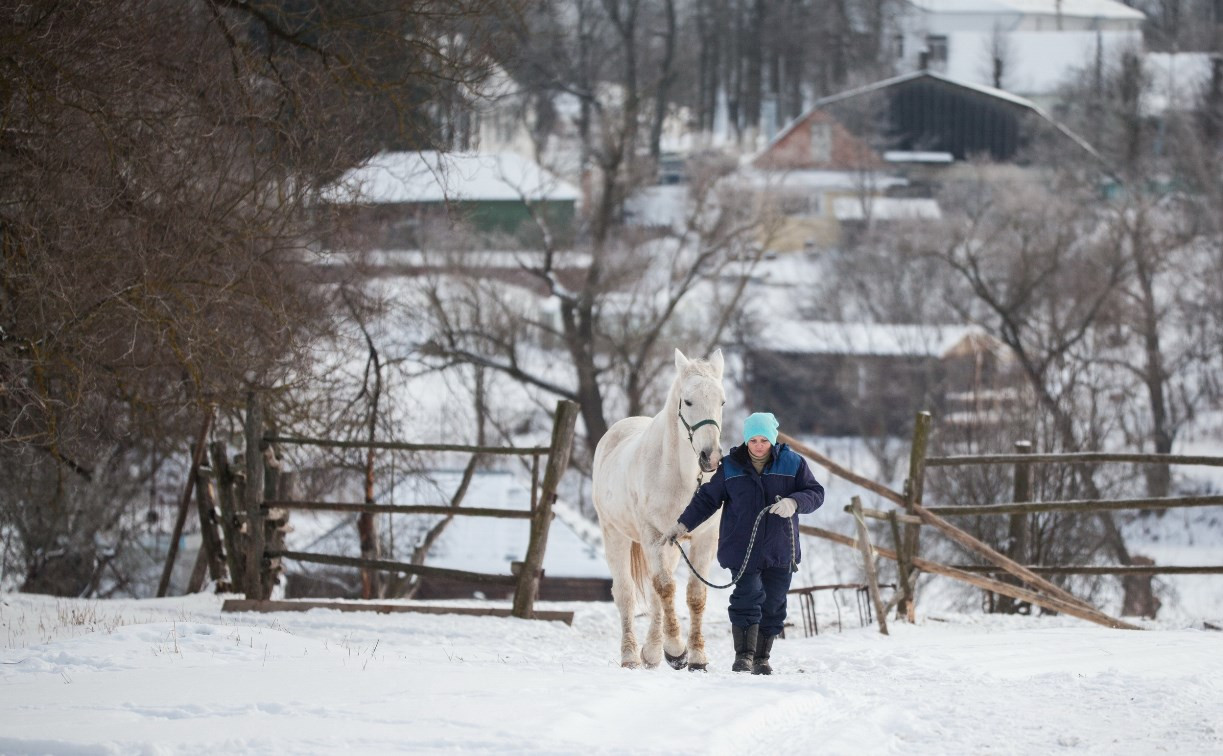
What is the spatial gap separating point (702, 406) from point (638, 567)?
2139 mm

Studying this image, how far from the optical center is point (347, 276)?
53.2 feet

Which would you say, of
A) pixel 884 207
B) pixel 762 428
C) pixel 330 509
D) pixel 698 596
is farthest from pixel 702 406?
pixel 884 207

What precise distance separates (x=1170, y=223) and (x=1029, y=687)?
36533 millimetres

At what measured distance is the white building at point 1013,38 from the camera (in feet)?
248

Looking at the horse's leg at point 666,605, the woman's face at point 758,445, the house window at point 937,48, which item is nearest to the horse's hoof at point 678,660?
the horse's leg at point 666,605

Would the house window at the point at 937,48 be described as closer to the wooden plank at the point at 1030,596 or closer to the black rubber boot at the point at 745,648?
the wooden plank at the point at 1030,596

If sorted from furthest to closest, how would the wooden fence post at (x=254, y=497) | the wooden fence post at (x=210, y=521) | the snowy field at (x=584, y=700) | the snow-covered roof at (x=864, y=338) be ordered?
the snow-covered roof at (x=864, y=338), the wooden fence post at (x=210, y=521), the wooden fence post at (x=254, y=497), the snowy field at (x=584, y=700)

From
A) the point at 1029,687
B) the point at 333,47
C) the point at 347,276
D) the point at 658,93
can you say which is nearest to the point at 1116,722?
the point at 1029,687

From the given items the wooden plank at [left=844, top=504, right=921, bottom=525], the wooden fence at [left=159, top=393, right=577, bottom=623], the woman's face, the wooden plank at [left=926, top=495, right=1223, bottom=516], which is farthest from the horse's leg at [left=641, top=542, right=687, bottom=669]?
the wooden plank at [left=926, top=495, right=1223, bottom=516]

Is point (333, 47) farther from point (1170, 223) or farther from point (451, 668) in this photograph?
point (1170, 223)

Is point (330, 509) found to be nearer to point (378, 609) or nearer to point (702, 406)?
point (378, 609)

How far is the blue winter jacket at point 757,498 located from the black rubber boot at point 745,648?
1.19ft

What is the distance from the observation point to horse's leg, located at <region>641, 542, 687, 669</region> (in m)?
8.17

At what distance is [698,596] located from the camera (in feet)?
26.7
